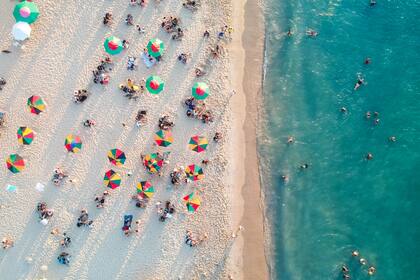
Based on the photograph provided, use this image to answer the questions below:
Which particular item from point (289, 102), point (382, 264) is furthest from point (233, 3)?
point (382, 264)

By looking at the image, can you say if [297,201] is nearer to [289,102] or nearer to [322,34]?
[289,102]

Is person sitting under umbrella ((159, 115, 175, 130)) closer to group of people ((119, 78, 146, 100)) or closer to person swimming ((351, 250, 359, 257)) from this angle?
group of people ((119, 78, 146, 100))

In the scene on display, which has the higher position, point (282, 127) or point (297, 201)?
point (282, 127)

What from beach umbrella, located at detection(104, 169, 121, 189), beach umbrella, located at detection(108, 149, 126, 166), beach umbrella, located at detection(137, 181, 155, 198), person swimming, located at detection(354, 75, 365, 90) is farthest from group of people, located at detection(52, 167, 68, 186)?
person swimming, located at detection(354, 75, 365, 90)

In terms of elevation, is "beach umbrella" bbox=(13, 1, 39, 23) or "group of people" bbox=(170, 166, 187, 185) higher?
"beach umbrella" bbox=(13, 1, 39, 23)

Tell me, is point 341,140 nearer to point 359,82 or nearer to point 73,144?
point 359,82

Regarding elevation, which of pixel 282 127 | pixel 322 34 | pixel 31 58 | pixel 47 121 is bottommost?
pixel 47 121

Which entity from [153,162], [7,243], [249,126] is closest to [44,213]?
[7,243]
